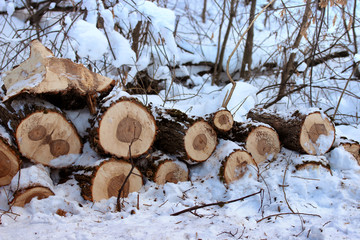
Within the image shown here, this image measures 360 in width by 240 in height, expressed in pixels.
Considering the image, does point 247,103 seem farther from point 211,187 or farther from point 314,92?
point 314,92

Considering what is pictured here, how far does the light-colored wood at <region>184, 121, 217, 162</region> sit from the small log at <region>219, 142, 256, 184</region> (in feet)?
0.49

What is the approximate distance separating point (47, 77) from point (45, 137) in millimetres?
498

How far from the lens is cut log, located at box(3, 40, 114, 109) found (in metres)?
2.26

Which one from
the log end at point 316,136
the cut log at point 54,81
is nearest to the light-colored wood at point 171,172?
the cut log at point 54,81

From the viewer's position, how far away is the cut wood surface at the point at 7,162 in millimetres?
2164

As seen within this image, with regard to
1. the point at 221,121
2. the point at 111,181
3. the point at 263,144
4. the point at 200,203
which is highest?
the point at 221,121

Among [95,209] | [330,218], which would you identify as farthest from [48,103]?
[330,218]

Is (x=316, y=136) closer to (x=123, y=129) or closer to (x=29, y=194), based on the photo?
(x=123, y=129)

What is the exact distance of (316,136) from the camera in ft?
9.60

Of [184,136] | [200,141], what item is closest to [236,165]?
[200,141]

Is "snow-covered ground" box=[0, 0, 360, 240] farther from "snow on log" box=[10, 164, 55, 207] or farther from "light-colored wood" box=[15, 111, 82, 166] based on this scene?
"light-colored wood" box=[15, 111, 82, 166]

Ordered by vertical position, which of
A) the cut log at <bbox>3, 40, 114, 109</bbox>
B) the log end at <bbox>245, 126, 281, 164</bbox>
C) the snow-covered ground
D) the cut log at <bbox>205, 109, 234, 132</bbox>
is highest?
the cut log at <bbox>3, 40, 114, 109</bbox>

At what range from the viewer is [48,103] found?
8.07 feet

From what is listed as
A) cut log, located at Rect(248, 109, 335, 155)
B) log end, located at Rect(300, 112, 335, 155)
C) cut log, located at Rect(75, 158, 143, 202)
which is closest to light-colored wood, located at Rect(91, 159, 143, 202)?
cut log, located at Rect(75, 158, 143, 202)
